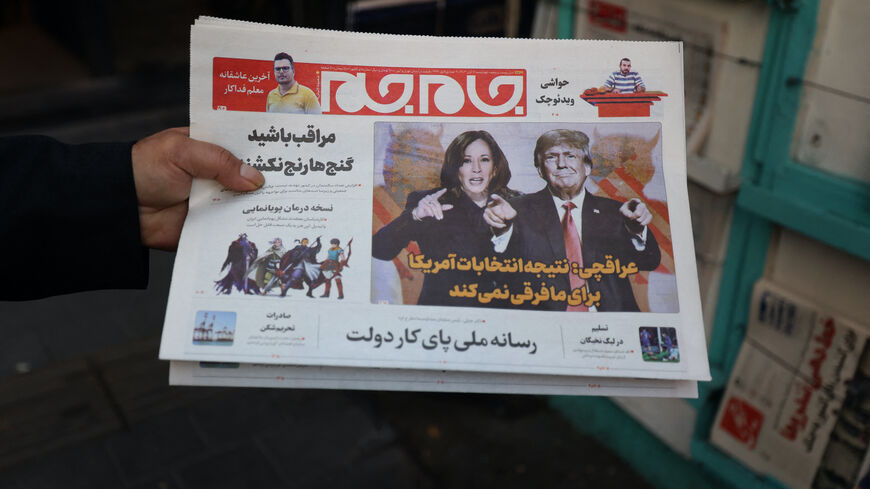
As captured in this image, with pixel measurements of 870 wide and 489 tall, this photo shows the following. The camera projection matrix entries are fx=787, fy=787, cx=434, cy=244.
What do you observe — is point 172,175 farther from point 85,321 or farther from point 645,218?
point 85,321

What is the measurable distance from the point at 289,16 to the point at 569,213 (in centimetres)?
369

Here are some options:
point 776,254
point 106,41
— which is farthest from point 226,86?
point 106,41

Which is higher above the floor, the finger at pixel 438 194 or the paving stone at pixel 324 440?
the finger at pixel 438 194

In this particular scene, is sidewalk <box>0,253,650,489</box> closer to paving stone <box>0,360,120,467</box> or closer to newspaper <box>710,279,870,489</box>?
paving stone <box>0,360,120,467</box>

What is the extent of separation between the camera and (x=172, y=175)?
4.55ft

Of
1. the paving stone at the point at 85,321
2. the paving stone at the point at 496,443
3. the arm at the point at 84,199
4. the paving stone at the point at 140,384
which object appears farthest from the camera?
the paving stone at the point at 85,321

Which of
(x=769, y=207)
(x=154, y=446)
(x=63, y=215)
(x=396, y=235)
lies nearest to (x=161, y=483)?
(x=154, y=446)

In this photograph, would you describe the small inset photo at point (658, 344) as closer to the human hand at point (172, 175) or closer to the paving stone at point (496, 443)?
the human hand at point (172, 175)

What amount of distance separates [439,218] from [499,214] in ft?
0.34

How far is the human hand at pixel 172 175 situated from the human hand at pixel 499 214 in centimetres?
39

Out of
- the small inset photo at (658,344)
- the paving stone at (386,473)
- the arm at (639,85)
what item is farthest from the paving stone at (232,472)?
the arm at (639,85)

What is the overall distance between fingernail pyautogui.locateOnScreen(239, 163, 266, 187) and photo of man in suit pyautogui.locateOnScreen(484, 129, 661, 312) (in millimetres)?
386

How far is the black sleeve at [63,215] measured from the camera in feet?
4.52

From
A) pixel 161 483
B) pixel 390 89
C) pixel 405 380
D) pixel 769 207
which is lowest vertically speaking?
pixel 161 483
